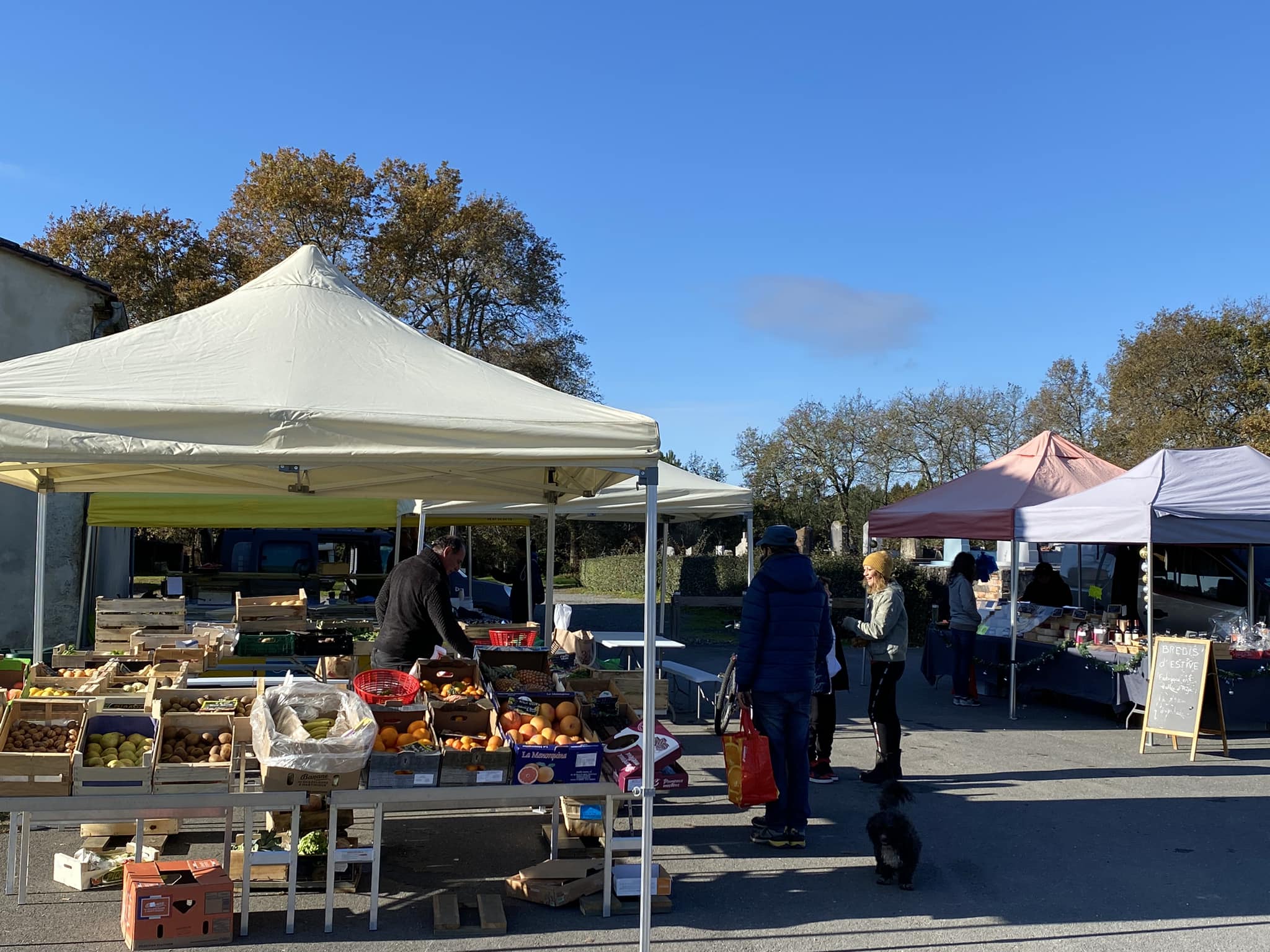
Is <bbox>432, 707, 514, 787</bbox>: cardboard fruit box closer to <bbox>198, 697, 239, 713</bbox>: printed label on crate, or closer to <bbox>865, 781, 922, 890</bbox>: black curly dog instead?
A: <bbox>198, 697, 239, 713</bbox>: printed label on crate

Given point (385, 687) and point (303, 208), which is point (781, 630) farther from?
point (303, 208)

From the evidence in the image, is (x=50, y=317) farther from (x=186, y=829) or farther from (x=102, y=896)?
(x=102, y=896)

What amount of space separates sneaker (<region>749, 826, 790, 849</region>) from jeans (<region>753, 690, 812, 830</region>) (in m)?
0.08

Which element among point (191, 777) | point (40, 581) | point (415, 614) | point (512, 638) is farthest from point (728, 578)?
point (191, 777)

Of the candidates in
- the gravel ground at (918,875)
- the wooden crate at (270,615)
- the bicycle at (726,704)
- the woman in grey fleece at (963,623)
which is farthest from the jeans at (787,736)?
the wooden crate at (270,615)

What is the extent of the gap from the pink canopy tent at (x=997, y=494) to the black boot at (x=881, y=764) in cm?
474

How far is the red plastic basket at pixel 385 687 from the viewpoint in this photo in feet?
18.7

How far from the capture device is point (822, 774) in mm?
8180

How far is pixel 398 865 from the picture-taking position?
5.80 metres

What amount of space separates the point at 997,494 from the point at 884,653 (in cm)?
637

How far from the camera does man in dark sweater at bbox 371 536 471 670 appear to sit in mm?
6727

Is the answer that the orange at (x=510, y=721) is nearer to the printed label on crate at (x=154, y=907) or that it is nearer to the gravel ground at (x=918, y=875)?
the gravel ground at (x=918, y=875)

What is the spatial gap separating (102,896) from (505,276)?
25.7 meters

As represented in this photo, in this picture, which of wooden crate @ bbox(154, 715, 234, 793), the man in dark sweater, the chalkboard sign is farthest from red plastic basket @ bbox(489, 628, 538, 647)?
the chalkboard sign
